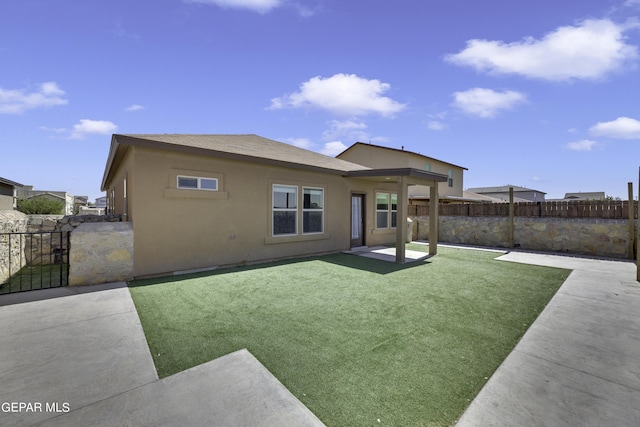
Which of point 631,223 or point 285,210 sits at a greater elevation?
point 285,210

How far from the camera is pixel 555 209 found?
1095 cm

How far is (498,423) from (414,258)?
742cm

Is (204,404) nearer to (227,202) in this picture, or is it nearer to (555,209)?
(227,202)

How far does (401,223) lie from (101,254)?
310 inches

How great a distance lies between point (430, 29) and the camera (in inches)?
350

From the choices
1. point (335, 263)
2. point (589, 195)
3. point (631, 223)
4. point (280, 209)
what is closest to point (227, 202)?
point (280, 209)

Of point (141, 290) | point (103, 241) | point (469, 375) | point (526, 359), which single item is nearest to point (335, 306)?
point (469, 375)

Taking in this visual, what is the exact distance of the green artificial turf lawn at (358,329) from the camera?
7.97 feet

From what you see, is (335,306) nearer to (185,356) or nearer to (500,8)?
(185,356)

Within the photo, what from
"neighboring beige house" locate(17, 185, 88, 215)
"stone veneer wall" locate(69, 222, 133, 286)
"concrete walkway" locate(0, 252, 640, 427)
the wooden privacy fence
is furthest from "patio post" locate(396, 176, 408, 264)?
"neighboring beige house" locate(17, 185, 88, 215)

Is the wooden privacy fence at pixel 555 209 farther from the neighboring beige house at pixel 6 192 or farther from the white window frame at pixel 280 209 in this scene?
the neighboring beige house at pixel 6 192

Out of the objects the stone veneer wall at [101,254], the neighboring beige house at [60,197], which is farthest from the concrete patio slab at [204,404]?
the neighboring beige house at [60,197]

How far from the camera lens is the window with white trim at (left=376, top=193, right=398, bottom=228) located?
12.2 meters

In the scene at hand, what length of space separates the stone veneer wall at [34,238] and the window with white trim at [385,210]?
9.53 meters
